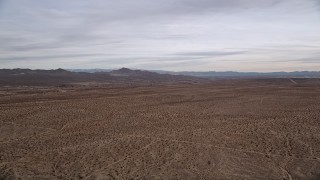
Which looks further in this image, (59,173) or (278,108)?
(278,108)

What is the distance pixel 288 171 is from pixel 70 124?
41.4 feet

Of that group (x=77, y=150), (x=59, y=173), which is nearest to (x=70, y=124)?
(x=77, y=150)

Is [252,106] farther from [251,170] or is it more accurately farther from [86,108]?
[251,170]

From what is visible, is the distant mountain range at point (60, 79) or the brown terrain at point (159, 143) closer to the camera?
the brown terrain at point (159, 143)

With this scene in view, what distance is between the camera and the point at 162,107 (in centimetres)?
2794

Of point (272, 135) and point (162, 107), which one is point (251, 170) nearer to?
point (272, 135)

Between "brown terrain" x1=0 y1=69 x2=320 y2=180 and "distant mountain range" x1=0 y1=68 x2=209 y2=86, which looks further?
"distant mountain range" x1=0 y1=68 x2=209 y2=86

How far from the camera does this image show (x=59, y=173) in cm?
1201

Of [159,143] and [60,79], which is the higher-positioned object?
[60,79]

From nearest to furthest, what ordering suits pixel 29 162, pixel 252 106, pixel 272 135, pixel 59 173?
pixel 59 173 → pixel 29 162 → pixel 272 135 → pixel 252 106

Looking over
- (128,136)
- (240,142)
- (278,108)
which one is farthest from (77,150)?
(278,108)

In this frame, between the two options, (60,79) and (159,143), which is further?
(60,79)

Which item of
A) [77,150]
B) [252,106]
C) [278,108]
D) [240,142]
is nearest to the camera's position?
[77,150]

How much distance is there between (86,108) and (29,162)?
44.8ft
